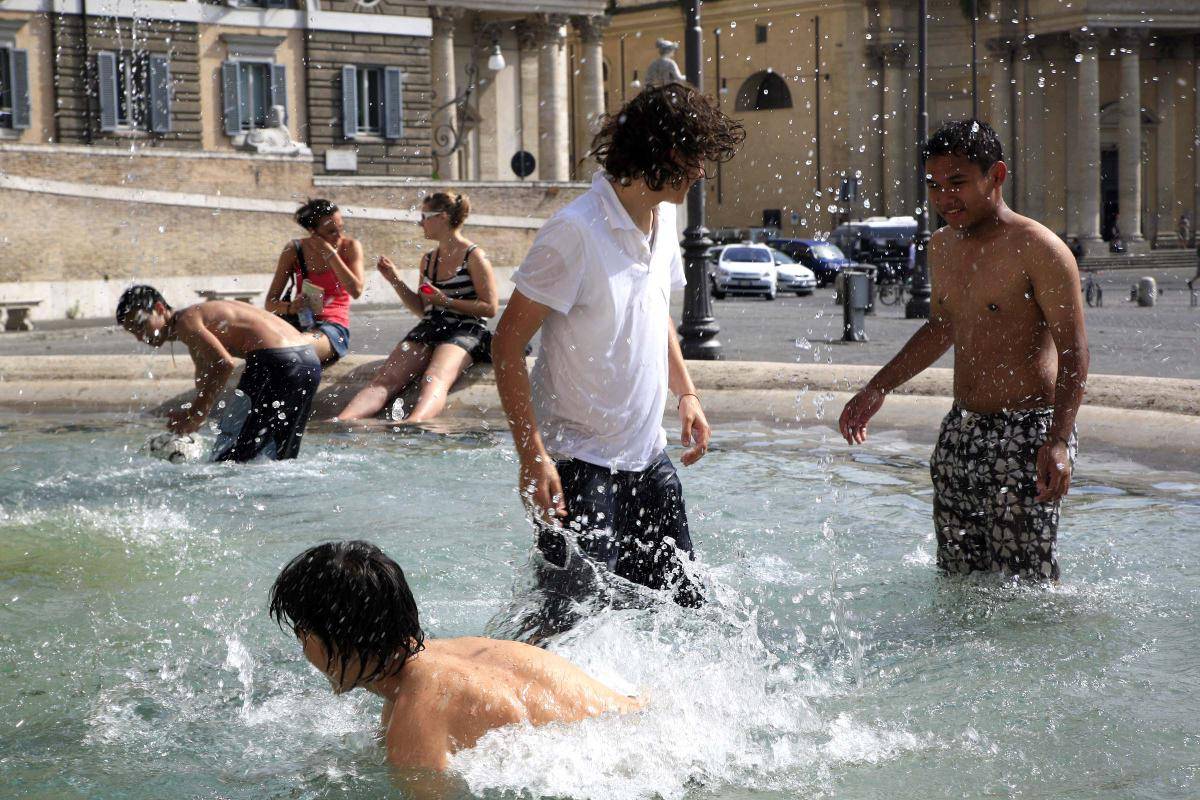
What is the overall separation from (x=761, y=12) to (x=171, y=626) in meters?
61.6

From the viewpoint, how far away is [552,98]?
4825cm

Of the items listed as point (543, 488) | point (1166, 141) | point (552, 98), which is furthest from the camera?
point (1166, 141)

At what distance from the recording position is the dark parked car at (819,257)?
44.3m

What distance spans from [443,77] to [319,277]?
131 ft

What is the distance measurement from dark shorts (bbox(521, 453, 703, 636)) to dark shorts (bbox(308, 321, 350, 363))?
543 cm

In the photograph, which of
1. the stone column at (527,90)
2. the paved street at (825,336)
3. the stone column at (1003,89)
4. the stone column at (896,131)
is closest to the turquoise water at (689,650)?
the paved street at (825,336)

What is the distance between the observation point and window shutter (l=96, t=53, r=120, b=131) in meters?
37.0

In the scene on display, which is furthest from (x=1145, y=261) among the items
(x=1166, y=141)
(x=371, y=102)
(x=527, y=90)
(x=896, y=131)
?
(x=371, y=102)

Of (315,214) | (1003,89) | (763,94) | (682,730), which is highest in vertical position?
(763,94)

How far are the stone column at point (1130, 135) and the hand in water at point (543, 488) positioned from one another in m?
61.1

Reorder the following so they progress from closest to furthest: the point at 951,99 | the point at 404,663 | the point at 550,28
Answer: the point at 404,663, the point at 550,28, the point at 951,99

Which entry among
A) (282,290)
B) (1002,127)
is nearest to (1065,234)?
(1002,127)

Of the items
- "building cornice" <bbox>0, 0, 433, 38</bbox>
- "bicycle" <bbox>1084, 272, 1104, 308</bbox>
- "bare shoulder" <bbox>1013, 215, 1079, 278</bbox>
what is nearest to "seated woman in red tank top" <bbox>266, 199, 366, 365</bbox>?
"bare shoulder" <bbox>1013, 215, 1079, 278</bbox>

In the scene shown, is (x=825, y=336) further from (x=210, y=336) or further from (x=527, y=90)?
(x=527, y=90)
